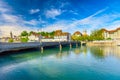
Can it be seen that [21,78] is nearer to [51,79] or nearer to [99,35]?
[51,79]

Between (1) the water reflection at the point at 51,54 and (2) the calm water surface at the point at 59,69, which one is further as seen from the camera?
(1) the water reflection at the point at 51,54

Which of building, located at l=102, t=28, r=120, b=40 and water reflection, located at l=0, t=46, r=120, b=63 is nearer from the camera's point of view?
water reflection, located at l=0, t=46, r=120, b=63

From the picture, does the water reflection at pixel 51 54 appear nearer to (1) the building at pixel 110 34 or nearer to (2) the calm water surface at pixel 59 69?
(2) the calm water surface at pixel 59 69

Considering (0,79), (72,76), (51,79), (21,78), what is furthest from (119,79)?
(0,79)

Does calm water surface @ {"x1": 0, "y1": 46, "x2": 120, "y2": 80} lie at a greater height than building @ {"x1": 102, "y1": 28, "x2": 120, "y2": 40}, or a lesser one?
lesser

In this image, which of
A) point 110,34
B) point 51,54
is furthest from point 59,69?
point 110,34

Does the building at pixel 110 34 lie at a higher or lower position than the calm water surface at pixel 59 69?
higher

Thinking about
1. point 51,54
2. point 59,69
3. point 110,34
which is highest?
point 110,34

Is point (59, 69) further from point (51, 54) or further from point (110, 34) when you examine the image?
point (110, 34)

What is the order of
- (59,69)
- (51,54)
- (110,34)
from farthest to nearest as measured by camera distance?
(110,34) < (51,54) < (59,69)

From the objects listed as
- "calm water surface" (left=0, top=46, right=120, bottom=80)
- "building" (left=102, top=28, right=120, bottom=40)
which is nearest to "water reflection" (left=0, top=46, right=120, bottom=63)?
"calm water surface" (left=0, top=46, right=120, bottom=80)

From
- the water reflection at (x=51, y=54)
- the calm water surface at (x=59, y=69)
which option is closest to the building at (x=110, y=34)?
the water reflection at (x=51, y=54)

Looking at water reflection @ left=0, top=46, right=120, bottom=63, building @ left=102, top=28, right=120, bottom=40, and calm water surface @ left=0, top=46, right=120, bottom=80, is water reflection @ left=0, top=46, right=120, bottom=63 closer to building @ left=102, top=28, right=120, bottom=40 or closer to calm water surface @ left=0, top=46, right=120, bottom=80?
calm water surface @ left=0, top=46, right=120, bottom=80

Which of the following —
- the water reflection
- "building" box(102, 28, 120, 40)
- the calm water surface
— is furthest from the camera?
"building" box(102, 28, 120, 40)
